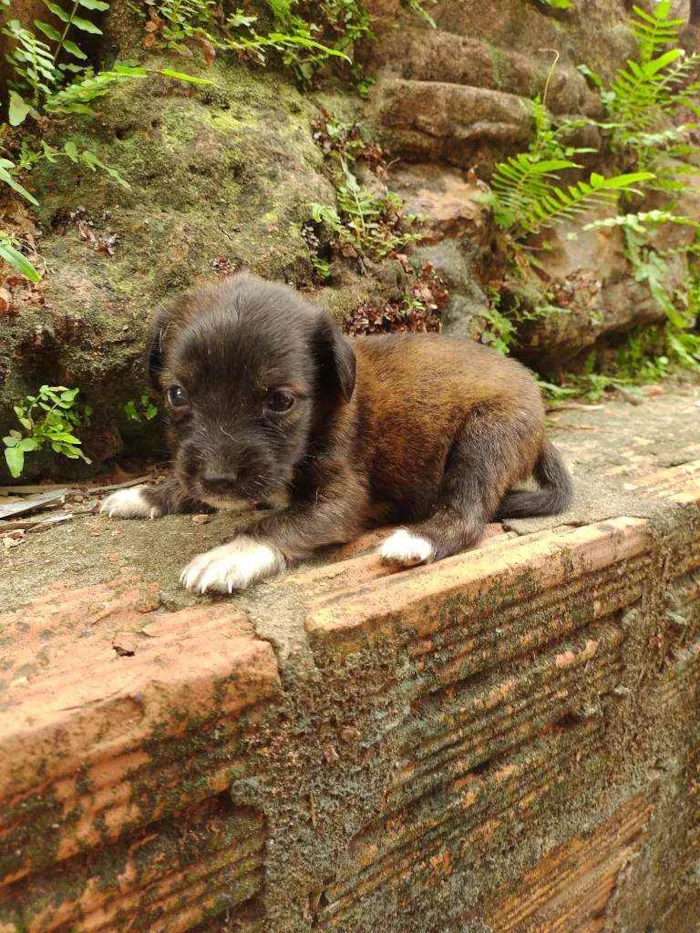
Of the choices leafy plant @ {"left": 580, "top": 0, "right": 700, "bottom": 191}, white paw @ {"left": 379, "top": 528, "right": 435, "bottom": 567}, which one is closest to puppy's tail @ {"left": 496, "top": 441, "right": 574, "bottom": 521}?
white paw @ {"left": 379, "top": 528, "right": 435, "bottom": 567}

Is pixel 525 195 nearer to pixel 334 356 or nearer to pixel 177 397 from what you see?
pixel 334 356

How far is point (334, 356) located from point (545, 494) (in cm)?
127

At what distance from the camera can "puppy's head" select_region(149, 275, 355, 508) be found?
2.27 m

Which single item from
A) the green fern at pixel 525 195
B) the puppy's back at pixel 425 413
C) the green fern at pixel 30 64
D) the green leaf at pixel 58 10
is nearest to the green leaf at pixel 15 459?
the puppy's back at pixel 425 413

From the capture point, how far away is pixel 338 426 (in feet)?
9.09

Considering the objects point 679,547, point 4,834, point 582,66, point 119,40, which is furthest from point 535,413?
point 582,66

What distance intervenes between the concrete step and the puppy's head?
0.40 metres

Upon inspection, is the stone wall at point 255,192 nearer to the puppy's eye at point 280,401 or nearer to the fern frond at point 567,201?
the fern frond at point 567,201

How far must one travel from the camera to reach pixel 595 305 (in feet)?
18.2

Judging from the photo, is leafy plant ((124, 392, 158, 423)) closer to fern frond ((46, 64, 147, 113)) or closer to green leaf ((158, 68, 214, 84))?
fern frond ((46, 64, 147, 113))

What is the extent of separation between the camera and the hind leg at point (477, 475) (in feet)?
8.79

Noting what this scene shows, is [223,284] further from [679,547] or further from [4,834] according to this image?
[679,547]

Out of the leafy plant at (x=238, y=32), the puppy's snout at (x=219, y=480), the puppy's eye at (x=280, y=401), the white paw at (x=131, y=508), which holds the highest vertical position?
the leafy plant at (x=238, y=32)

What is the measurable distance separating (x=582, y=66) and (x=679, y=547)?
4861 millimetres
